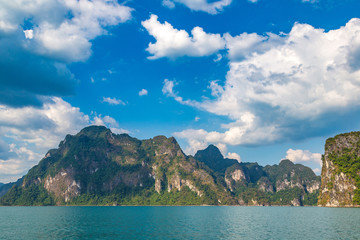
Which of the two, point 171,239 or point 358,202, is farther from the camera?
point 358,202

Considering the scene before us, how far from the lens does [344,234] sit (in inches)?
2498

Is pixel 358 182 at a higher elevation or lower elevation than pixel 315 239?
higher

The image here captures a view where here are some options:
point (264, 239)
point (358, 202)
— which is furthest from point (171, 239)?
point (358, 202)

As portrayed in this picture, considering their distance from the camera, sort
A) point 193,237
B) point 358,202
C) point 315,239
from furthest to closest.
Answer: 1. point 358,202
2. point 193,237
3. point 315,239

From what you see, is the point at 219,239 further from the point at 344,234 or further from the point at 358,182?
the point at 358,182

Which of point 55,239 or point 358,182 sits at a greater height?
point 358,182

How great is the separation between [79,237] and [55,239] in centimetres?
528

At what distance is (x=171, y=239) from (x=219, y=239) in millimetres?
10794

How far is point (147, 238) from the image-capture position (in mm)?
61312

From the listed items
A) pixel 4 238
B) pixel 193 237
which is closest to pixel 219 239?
pixel 193 237

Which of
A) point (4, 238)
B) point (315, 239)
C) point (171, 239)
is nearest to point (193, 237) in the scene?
point (171, 239)

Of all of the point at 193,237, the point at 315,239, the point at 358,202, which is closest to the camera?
the point at 315,239

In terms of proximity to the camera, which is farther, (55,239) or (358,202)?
(358,202)

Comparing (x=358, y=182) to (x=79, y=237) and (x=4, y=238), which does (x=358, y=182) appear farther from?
(x=4, y=238)
